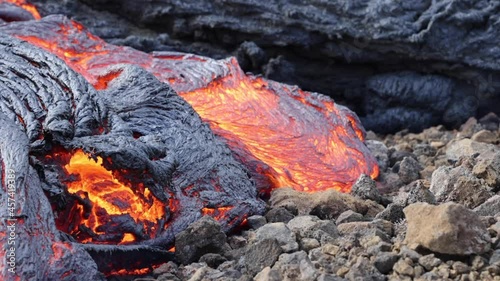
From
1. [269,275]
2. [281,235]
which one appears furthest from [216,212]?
[269,275]

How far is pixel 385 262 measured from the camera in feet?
8.51

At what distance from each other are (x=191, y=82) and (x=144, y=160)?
1.63 metres

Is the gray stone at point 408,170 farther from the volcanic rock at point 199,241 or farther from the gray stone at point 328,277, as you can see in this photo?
the gray stone at point 328,277

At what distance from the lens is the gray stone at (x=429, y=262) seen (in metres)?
2.54

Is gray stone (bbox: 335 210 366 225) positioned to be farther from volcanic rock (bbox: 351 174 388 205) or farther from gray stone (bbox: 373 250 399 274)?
gray stone (bbox: 373 250 399 274)

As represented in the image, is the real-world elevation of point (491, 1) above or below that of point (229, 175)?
above

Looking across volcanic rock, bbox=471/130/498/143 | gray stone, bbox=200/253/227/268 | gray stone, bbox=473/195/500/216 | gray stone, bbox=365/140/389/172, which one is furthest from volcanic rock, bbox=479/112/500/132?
gray stone, bbox=200/253/227/268

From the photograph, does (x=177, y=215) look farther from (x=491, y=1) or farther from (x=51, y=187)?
(x=491, y=1)

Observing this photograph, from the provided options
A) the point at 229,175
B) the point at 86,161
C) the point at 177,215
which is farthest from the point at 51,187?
the point at 229,175

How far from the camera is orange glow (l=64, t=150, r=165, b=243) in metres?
3.17

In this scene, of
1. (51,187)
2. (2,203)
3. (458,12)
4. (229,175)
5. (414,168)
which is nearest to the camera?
(2,203)

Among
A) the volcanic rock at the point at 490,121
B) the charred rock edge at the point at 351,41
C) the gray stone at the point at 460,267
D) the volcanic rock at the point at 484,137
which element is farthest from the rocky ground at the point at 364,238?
the charred rock edge at the point at 351,41

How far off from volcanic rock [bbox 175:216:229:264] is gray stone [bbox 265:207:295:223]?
0.44 m

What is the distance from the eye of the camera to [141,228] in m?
3.14
